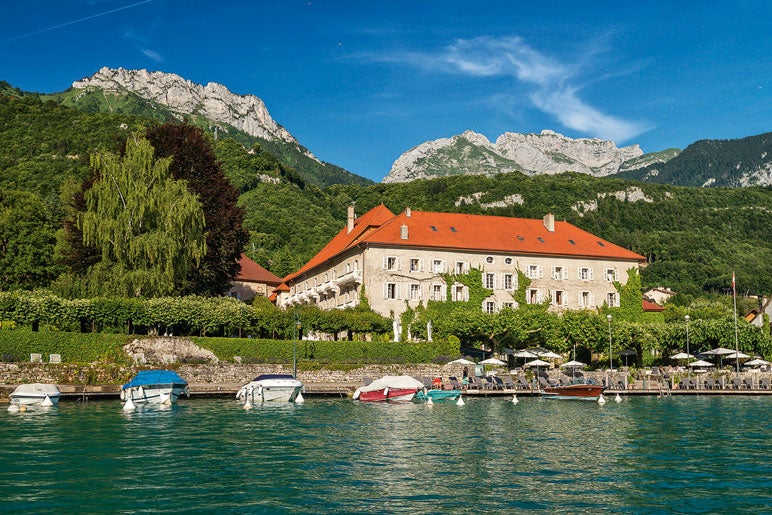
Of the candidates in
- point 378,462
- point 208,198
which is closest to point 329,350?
point 208,198

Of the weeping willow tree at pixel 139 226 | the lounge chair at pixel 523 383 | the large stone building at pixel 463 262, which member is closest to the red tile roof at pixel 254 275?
the large stone building at pixel 463 262

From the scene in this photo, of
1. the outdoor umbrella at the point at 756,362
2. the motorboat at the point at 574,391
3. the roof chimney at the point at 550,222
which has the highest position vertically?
the roof chimney at the point at 550,222

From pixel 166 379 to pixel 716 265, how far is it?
120 m

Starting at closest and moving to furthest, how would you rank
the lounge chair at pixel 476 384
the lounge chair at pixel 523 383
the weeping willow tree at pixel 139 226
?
1. the weeping willow tree at pixel 139 226
2. the lounge chair at pixel 476 384
3. the lounge chair at pixel 523 383

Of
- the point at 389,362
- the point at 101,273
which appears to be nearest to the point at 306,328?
the point at 389,362

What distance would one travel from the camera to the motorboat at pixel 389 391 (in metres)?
45.9

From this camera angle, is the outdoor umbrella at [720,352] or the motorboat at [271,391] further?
the outdoor umbrella at [720,352]

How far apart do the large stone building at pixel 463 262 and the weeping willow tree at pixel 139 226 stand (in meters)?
17.8

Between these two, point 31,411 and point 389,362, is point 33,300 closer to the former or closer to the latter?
point 31,411

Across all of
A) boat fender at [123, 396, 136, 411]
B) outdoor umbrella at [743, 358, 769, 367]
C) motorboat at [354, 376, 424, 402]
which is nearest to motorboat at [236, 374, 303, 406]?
motorboat at [354, 376, 424, 402]

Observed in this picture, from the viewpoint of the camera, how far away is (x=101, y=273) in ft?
172

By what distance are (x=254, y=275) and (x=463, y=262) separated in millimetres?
38340

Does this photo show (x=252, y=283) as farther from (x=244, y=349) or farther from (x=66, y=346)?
(x=66, y=346)

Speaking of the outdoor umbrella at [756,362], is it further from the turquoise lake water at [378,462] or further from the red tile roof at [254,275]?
the red tile roof at [254,275]
